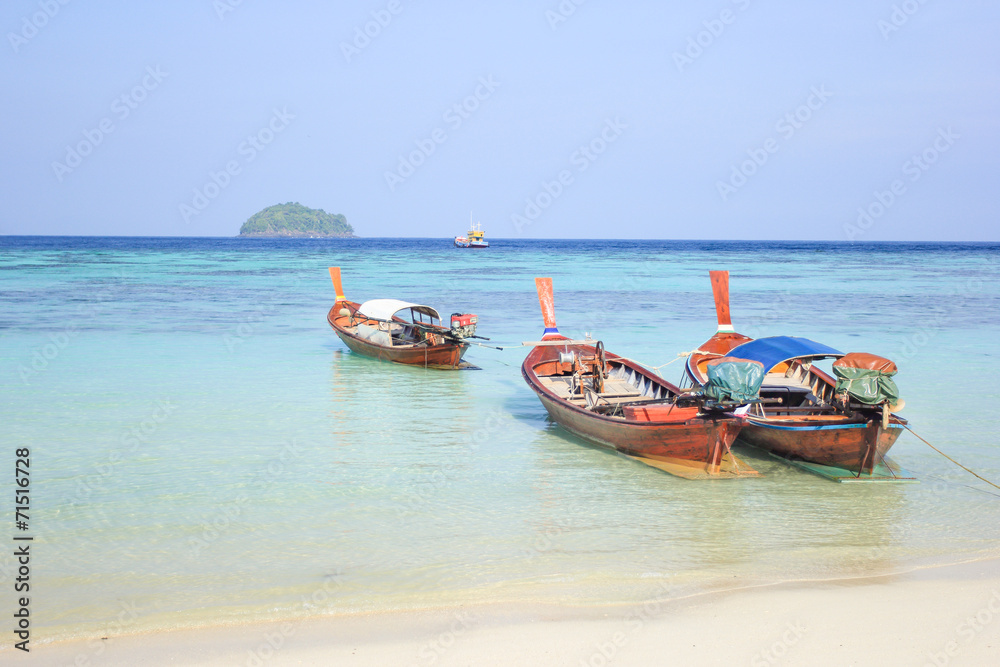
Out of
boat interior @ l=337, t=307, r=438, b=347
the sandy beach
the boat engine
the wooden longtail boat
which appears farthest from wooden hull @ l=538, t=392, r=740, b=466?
boat interior @ l=337, t=307, r=438, b=347

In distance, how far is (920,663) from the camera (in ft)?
18.0

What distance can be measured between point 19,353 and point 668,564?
17.5 meters

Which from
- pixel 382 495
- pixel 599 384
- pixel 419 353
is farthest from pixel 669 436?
pixel 419 353

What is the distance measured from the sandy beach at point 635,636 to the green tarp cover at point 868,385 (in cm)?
288

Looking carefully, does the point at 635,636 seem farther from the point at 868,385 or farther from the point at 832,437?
the point at 868,385

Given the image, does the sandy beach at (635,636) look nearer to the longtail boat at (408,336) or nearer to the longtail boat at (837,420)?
the longtail boat at (837,420)

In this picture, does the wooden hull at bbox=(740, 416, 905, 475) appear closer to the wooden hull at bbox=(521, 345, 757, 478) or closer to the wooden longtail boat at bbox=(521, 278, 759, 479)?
the wooden hull at bbox=(521, 345, 757, 478)

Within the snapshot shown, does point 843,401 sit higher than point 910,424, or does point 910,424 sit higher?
point 843,401

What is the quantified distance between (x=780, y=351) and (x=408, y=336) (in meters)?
10.5

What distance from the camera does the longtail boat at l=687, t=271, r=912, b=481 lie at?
30.1 ft

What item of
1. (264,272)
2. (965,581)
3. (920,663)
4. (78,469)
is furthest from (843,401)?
(264,272)

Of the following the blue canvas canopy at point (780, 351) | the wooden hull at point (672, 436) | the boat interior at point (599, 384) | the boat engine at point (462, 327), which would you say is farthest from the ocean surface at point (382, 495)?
the blue canvas canopy at point (780, 351)

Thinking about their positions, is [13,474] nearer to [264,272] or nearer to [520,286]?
[520,286]

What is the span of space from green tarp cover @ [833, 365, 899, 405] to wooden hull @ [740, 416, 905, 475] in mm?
281
